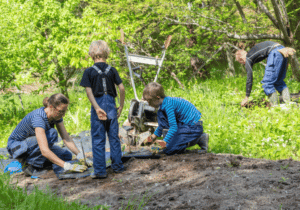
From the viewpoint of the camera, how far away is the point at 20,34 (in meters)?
7.54

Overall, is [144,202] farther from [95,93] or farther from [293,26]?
[293,26]

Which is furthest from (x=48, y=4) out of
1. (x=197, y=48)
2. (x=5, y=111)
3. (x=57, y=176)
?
(x=57, y=176)

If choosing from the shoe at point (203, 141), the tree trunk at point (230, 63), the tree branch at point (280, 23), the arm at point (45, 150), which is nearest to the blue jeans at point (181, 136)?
the shoe at point (203, 141)

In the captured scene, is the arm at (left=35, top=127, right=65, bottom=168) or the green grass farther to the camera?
the green grass

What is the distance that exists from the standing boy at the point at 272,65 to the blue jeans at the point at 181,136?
1.63 m

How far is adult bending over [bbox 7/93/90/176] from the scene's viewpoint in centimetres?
327

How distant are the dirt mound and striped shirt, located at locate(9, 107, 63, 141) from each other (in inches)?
21.6

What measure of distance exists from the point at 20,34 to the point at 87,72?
17.6ft

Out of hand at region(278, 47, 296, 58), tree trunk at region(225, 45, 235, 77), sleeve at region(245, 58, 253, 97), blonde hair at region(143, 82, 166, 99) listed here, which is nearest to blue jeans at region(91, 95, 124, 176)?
blonde hair at region(143, 82, 166, 99)

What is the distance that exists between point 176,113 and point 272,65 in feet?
7.42

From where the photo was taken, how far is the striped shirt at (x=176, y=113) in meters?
3.58

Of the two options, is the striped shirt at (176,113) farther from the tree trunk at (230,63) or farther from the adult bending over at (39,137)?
the tree trunk at (230,63)

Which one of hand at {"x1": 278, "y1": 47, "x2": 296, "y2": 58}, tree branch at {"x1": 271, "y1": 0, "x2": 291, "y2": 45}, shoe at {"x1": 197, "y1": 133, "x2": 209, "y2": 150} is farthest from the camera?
tree branch at {"x1": 271, "y1": 0, "x2": 291, "y2": 45}

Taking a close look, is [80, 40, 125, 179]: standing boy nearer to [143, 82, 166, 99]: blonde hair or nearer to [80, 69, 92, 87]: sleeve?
[80, 69, 92, 87]: sleeve
